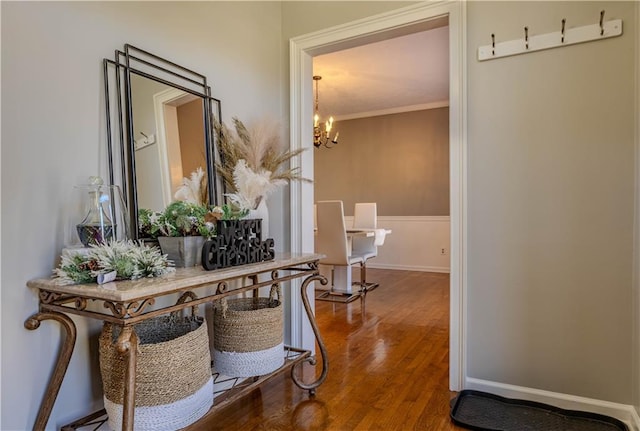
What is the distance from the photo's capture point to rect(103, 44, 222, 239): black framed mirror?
58.7 inches

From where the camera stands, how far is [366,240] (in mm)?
4508

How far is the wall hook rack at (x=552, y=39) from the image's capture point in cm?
167

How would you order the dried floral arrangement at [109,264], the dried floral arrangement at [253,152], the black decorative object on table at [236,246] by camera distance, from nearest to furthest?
the dried floral arrangement at [109,264] → the black decorative object on table at [236,246] → the dried floral arrangement at [253,152]

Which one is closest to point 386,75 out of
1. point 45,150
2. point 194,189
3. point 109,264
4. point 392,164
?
point 392,164

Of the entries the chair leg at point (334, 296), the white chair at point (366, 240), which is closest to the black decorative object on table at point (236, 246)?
the chair leg at point (334, 296)

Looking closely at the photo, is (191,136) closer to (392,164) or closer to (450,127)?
(450,127)

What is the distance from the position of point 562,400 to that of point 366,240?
9.36 feet

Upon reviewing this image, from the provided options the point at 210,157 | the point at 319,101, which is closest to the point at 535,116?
the point at 210,157

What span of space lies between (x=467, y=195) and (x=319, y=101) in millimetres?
3986

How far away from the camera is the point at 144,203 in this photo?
1.59 meters

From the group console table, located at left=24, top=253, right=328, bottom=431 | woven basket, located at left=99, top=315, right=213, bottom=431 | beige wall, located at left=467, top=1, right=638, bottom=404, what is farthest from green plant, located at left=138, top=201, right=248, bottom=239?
beige wall, located at left=467, top=1, right=638, bottom=404

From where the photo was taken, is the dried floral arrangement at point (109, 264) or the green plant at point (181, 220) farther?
the green plant at point (181, 220)

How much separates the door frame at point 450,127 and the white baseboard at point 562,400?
11 centimetres

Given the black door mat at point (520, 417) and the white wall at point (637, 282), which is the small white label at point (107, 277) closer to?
the black door mat at point (520, 417)
